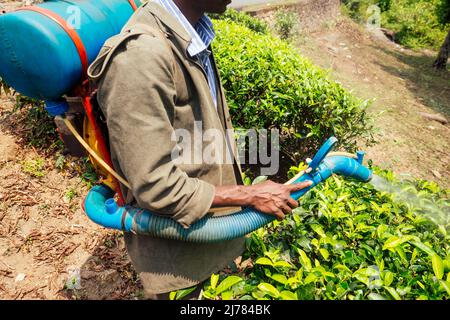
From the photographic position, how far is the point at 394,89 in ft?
28.1

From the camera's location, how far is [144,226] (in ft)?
4.61

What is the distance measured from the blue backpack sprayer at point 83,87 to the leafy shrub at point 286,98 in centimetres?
184

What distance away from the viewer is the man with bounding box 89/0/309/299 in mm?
1122

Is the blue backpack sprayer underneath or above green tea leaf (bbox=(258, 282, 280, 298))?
above

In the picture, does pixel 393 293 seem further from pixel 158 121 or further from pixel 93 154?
pixel 93 154

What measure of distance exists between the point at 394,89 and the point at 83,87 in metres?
9.00

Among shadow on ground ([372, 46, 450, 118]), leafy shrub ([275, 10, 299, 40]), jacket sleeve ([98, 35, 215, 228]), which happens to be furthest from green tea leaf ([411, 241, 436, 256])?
leafy shrub ([275, 10, 299, 40])

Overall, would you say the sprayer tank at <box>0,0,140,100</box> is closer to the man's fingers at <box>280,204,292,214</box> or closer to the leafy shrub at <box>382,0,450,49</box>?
the man's fingers at <box>280,204,292,214</box>

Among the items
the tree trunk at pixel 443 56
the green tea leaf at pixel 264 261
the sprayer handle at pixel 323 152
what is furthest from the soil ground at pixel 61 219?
the tree trunk at pixel 443 56

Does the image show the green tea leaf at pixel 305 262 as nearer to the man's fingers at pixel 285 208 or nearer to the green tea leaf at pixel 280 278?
the green tea leaf at pixel 280 278

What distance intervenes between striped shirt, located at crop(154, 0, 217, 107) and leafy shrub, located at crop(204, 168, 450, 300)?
2.75 feet

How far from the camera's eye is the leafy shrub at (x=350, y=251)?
4.44 feet
